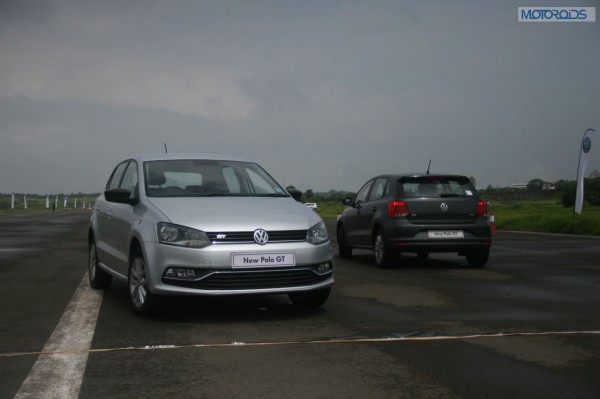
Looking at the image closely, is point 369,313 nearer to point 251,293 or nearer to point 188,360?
point 251,293

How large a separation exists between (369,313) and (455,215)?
5.50m

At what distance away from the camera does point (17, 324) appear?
266 inches

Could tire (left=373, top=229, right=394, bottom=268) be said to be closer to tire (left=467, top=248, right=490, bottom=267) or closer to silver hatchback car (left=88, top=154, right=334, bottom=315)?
tire (left=467, top=248, right=490, bottom=267)

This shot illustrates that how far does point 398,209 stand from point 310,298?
510 centimetres

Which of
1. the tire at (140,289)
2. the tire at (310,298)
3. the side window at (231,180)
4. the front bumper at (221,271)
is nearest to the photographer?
the front bumper at (221,271)

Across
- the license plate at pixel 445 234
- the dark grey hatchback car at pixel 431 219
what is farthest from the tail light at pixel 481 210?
the license plate at pixel 445 234

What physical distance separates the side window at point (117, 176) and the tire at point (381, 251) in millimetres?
4850

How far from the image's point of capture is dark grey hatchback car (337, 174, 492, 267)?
1227cm

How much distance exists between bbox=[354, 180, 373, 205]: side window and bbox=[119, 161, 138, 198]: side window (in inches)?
238

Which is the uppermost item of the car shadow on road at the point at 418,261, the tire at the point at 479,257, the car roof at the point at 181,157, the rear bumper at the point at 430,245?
the car roof at the point at 181,157

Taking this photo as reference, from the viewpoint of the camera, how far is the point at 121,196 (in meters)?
7.71

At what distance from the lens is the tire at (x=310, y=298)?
749cm

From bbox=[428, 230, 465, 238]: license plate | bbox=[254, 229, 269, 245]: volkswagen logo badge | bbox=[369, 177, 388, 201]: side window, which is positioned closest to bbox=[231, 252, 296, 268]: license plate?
bbox=[254, 229, 269, 245]: volkswagen logo badge

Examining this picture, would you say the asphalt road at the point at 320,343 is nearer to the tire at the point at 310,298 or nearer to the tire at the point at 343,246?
the tire at the point at 310,298
